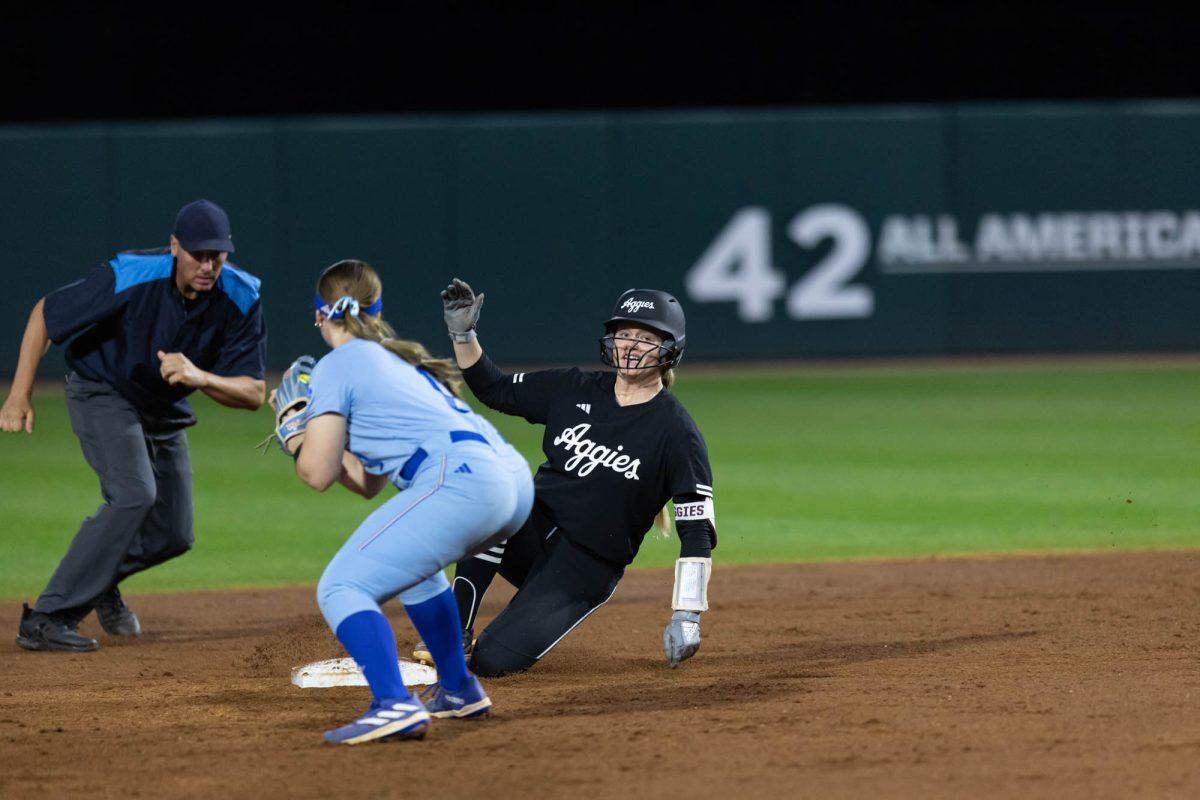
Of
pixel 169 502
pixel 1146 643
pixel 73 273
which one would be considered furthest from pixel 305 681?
pixel 73 273

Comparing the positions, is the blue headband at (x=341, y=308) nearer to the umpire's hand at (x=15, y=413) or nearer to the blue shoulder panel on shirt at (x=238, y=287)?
the blue shoulder panel on shirt at (x=238, y=287)

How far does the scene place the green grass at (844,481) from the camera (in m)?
9.23

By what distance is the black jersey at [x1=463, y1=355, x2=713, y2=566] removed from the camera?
614 centimetres

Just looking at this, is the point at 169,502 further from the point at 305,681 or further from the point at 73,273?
the point at 73,273

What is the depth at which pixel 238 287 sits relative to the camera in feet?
22.9

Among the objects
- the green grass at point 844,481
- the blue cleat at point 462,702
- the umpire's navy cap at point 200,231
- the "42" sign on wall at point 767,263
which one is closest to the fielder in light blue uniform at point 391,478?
the blue cleat at point 462,702

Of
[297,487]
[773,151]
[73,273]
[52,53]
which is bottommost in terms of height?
[297,487]

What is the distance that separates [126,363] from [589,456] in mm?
2014

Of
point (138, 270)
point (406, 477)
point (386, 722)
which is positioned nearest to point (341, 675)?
point (386, 722)

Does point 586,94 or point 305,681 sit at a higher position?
point 586,94

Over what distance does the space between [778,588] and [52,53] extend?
1702cm

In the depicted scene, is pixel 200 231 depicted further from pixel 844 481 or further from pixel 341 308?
pixel 844 481

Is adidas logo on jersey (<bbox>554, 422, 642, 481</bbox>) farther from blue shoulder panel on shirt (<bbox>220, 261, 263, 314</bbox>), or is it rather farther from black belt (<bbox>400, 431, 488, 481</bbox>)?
blue shoulder panel on shirt (<bbox>220, 261, 263, 314</bbox>)

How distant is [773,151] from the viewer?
60.7 ft
